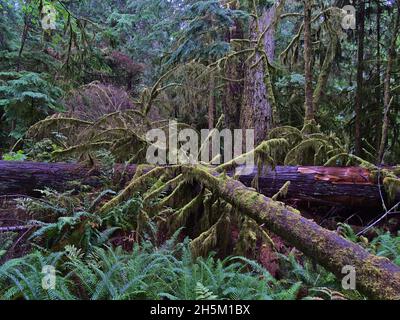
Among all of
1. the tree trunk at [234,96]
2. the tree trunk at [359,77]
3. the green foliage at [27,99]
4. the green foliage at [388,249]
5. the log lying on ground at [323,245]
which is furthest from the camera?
the tree trunk at [234,96]

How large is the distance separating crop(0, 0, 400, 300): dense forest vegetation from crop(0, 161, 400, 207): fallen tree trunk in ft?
0.07

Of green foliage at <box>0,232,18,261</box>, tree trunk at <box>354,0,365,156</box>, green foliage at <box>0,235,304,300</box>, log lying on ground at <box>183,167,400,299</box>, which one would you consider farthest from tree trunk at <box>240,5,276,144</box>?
green foliage at <box>0,232,18,261</box>

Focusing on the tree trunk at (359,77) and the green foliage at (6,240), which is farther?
the tree trunk at (359,77)

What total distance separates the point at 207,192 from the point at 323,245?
7.02 ft

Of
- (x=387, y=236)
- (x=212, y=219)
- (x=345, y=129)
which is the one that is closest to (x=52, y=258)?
(x=212, y=219)

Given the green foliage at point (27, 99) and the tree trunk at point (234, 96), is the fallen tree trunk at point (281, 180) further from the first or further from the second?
the green foliage at point (27, 99)

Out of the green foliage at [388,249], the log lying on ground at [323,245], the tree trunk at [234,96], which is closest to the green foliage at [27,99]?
the tree trunk at [234,96]

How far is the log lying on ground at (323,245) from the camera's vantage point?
110 inches

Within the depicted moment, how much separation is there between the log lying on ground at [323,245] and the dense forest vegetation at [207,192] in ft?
0.04

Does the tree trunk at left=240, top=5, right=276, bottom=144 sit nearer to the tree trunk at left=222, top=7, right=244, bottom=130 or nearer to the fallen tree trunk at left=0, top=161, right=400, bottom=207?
the tree trunk at left=222, top=7, right=244, bottom=130

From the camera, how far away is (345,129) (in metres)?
9.79

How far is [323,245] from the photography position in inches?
125

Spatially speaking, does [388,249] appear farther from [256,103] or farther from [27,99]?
[27,99]

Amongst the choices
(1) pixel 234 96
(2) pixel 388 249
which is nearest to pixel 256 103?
(1) pixel 234 96
